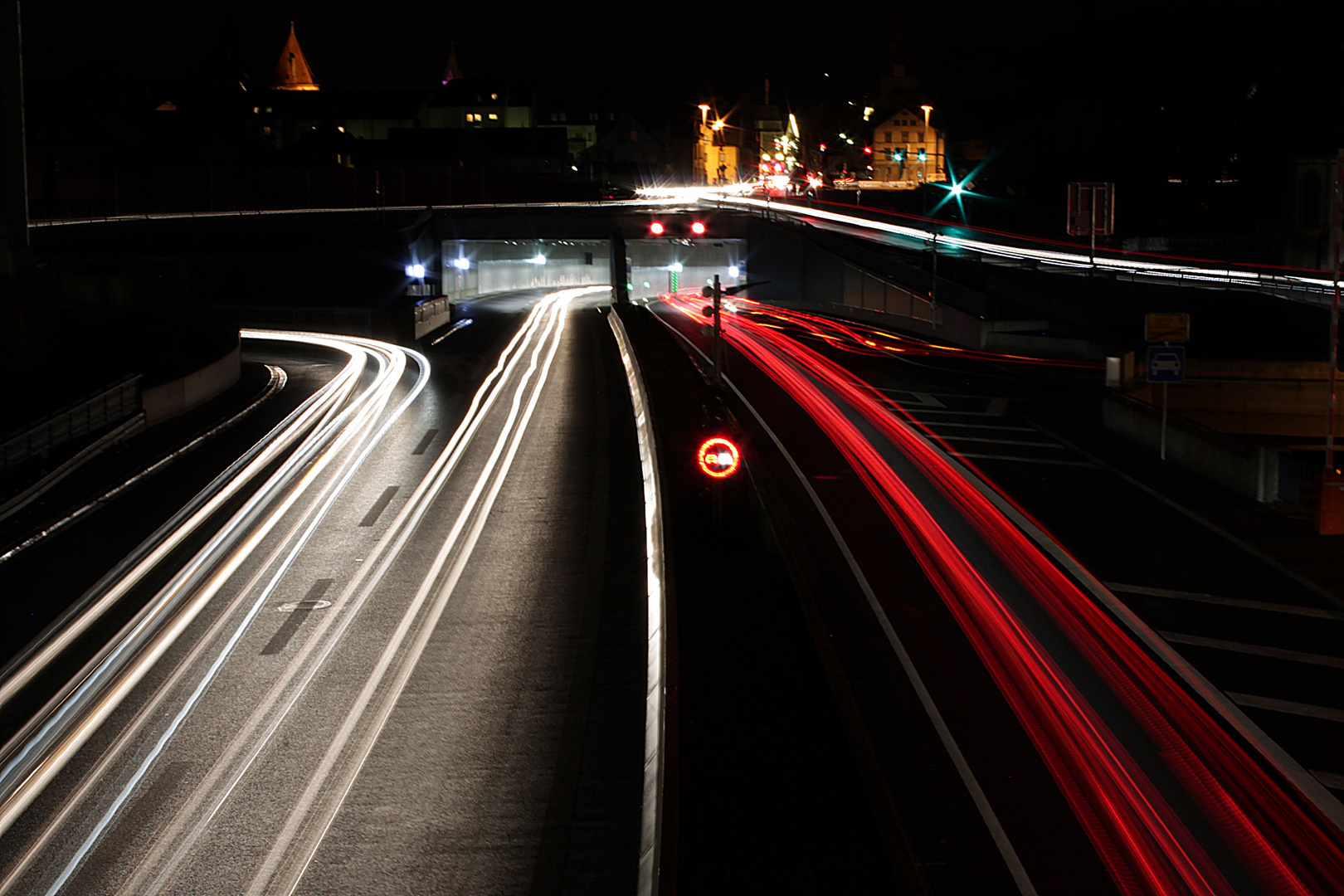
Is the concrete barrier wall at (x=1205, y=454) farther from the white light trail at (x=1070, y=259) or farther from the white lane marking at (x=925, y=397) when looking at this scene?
the white light trail at (x=1070, y=259)

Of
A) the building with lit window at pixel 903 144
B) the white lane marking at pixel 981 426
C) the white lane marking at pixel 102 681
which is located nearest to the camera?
the white lane marking at pixel 102 681

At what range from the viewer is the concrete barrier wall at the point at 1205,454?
2156 centimetres

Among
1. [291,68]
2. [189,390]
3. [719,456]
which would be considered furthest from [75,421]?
[291,68]

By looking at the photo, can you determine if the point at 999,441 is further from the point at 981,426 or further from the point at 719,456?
the point at 719,456

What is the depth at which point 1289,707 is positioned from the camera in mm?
12906

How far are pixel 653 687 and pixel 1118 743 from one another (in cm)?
503

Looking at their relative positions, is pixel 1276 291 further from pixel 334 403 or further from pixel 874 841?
pixel 874 841

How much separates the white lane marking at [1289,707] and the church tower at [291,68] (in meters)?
159

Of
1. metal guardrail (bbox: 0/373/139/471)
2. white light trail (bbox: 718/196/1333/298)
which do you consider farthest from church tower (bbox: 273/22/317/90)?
metal guardrail (bbox: 0/373/139/471)

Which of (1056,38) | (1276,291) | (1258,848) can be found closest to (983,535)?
(1258,848)

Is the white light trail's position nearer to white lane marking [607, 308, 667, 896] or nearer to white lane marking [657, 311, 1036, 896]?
white lane marking [607, 308, 667, 896]

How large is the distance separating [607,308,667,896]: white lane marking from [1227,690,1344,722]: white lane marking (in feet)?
22.2

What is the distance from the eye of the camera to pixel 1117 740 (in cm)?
1195

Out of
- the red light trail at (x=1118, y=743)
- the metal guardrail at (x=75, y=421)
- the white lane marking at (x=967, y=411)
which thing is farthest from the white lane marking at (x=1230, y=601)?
the metal guardrail at (x=75, y=421)
